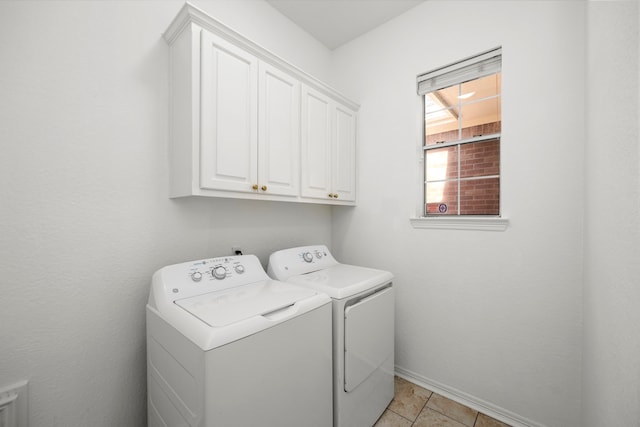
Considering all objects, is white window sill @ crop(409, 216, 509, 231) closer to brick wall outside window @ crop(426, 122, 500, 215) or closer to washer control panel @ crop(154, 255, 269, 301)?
washer control panel @ crop(154, 255, 269, 301)

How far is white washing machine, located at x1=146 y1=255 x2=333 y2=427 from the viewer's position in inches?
35.3

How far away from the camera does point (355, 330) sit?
4.77 ft

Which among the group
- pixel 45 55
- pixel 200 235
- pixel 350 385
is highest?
pixel 45 55

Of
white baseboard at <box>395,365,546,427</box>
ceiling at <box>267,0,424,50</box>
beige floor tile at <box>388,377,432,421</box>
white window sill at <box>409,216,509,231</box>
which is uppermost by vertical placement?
ceiling at <box>267,0,424,50</box>

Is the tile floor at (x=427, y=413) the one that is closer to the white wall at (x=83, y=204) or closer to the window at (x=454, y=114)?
the window at (x=454, y=114)

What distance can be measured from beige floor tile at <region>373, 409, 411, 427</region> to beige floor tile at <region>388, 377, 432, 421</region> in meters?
0.04

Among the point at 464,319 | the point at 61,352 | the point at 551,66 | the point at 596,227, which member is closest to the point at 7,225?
the point at 61,352

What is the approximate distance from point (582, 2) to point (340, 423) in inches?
105

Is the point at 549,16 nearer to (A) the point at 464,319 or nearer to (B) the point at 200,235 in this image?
(A) the point at 464,319

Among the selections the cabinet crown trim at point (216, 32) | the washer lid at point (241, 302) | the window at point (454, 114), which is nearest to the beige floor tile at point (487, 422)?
the window at point (454, 114)

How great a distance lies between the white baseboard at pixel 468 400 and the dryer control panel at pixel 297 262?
3.63ft

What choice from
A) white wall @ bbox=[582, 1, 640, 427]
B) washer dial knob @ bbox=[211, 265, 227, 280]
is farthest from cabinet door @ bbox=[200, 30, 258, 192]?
white wall @ bbox=[582, 1, 640, 427]

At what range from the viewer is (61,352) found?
1181mm

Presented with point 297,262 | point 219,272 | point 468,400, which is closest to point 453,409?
point 468,400
